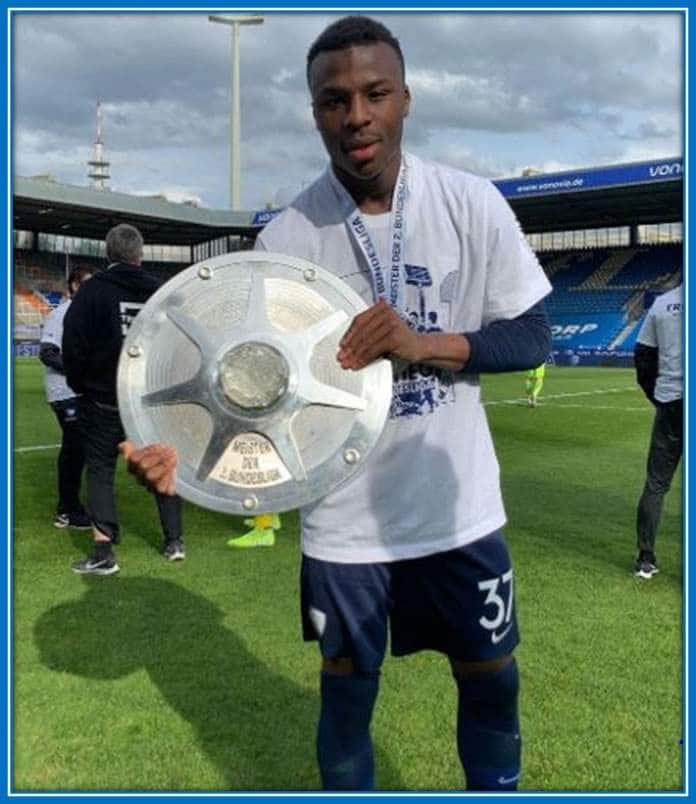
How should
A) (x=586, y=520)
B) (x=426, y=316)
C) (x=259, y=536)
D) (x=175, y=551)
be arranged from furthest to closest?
(x=586, y=520), (x=259, y=536), (x=175, y=551), (x=426, y=316)

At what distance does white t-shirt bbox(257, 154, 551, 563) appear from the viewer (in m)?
2.21

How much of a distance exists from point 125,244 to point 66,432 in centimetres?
229

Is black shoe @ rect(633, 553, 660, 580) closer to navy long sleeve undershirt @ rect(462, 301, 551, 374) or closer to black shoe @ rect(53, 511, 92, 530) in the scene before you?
navy long sleeve undershirt @ rect(462, 301, 551, 374)

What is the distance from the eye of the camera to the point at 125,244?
545 centimetres

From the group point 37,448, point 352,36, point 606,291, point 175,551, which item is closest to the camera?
point 352,36

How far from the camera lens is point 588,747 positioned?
10.9 ft

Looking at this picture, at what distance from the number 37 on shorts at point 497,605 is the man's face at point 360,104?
101 cm

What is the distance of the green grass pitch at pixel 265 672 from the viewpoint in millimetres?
3215

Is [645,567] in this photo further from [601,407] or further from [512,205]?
[512,205]

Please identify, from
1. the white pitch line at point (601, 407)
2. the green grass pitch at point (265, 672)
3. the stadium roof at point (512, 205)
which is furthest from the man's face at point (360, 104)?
the stadium roof at point (512, 205)

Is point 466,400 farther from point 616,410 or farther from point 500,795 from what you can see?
point 616,410

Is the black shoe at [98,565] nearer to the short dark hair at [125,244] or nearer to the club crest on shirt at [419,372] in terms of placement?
the short dark hair at [125,244]

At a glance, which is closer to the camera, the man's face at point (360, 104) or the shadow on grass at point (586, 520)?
the man's face at point (360, 104)

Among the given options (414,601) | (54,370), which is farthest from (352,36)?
(54,370)
